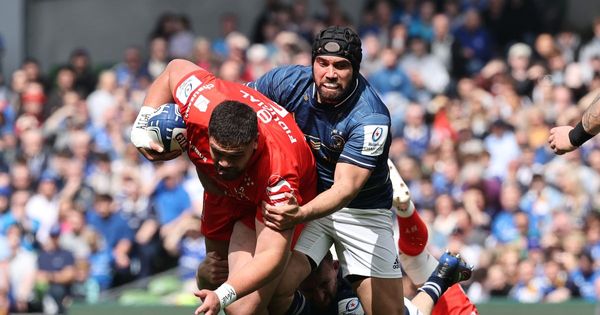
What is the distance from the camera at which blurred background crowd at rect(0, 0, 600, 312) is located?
12.2 m

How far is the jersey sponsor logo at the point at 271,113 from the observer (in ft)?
24.5

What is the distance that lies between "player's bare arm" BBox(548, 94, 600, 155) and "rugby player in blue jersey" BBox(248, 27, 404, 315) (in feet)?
3.18

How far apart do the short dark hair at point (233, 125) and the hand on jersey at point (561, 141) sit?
163 centimetres

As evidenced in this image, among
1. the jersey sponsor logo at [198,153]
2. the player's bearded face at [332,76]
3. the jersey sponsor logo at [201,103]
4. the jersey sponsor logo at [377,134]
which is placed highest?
the player's bearded face at [332,76]

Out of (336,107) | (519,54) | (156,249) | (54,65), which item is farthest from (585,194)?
(54,65)

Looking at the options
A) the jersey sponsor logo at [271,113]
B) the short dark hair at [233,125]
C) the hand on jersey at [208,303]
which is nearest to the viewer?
the hand on jersey at [208,303]

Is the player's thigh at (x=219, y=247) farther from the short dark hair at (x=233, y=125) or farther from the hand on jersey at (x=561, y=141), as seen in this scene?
the hand on jersey at (x=561, y=141)

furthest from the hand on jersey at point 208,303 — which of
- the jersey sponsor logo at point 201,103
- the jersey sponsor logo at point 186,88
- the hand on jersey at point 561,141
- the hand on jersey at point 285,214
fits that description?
the hand on jersey at point 561,141

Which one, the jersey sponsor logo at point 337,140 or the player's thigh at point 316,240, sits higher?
the jersey sponsor logo at point 337,140

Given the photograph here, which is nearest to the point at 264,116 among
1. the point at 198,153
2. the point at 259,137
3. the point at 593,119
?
the point at 259,137

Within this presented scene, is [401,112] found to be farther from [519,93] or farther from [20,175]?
[20,175]

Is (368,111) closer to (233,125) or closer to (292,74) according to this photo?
(292,74)

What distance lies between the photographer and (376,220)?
326 inches

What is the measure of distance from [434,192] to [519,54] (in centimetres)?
233
